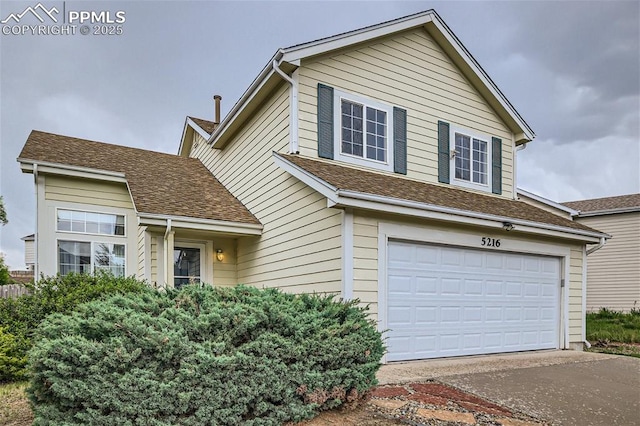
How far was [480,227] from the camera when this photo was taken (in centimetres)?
748

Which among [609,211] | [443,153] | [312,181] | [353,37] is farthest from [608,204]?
[312,181]

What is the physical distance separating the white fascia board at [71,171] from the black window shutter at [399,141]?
636 centimetres

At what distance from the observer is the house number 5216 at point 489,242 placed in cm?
757

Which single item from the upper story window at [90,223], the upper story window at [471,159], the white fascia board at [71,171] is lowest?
the upper story window at [90,223]

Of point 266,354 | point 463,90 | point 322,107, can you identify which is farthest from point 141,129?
point 266,354

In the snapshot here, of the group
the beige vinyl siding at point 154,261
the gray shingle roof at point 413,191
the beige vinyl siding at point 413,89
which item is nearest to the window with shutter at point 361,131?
the beige vinyl siding at point 413,89

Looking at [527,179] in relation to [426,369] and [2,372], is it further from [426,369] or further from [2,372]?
[2,372]

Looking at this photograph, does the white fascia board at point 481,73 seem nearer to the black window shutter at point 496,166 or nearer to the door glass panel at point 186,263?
the black window shutter at point 496,166

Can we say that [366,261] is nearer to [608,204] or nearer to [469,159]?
[469,159]

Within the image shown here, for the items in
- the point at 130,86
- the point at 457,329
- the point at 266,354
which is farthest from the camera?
the point at 130,86

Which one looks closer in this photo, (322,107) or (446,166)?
(322,107)

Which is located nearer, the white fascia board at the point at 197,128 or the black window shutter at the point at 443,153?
the black window shutter at the point at 443,153

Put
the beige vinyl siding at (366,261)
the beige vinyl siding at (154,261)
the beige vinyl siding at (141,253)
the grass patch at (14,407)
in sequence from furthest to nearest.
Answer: the beige vinyl siding at (141,253)
the beige vinyl siding at (154,261)
the beige vinyl siding at (366,261)
the grass patch at (14,407)

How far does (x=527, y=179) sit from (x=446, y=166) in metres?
15.8
